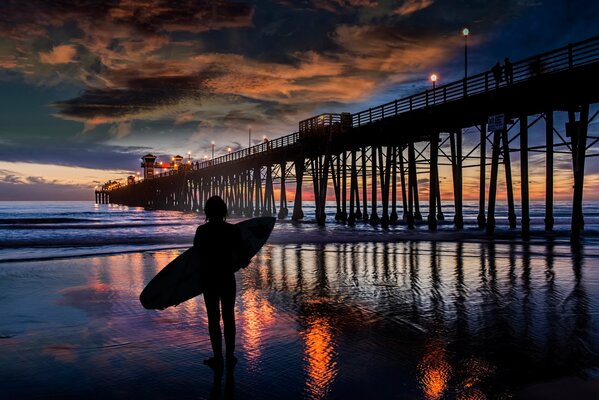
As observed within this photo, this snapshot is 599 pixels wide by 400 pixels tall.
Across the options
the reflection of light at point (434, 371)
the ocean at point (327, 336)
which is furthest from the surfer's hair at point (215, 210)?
the reflection of light at point (434, 371)

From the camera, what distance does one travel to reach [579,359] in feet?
15.8

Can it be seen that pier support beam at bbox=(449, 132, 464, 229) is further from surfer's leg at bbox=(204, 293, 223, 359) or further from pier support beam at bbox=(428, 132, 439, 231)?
surfer's leg at bbox=(204, 293, 223, 359)

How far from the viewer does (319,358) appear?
501 centimetres

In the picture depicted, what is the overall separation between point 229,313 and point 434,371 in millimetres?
1945

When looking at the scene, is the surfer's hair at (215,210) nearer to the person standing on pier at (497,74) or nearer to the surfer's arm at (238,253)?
the surfer's arm at (238,253)

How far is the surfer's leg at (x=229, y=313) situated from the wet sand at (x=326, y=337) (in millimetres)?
209

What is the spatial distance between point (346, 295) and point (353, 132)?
23.9 metres

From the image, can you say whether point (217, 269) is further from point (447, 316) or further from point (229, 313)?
point (447, 316)

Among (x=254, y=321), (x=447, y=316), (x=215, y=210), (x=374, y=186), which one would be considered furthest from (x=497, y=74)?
(x=215, y=210)

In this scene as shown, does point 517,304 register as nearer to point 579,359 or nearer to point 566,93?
point 579,359

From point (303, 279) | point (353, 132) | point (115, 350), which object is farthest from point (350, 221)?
point (115, 350)

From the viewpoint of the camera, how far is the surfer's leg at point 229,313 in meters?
4.83

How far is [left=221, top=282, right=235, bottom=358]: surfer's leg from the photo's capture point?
4830mm

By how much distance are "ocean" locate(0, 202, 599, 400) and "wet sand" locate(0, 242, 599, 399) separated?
2 cm
